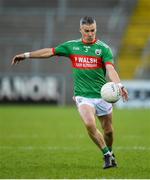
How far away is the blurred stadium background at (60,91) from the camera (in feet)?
38.2

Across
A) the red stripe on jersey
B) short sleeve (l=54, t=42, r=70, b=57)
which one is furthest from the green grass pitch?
short sleeve (l=54, t=42, r=70, b=57)

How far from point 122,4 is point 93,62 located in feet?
83.4

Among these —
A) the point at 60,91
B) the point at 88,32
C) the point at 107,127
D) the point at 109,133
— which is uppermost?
the point at 88,32

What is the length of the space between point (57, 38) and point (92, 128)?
2180cm

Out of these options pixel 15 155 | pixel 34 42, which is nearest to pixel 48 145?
pixel 15 155

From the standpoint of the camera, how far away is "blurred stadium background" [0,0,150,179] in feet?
38.2

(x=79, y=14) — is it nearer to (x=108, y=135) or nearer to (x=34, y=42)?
(x=34, y=42)

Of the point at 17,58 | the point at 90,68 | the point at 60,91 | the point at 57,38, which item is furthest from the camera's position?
the point at 57,38

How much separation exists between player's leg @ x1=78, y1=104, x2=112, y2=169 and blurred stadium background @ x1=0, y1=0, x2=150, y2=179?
0.89 feet

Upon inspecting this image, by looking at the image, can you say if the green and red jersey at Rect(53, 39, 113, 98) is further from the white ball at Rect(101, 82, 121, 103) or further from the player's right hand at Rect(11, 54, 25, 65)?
the player's right hand at Rect(11, 54, 25, 65)

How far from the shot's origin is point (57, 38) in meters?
32.3

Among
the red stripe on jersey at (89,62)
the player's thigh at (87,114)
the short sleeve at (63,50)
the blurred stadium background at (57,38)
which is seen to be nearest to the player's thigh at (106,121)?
the player's thigh at (87,114)

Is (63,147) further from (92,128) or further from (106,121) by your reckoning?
(92,128)

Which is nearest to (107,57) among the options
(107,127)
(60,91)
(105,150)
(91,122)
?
(91,122)
